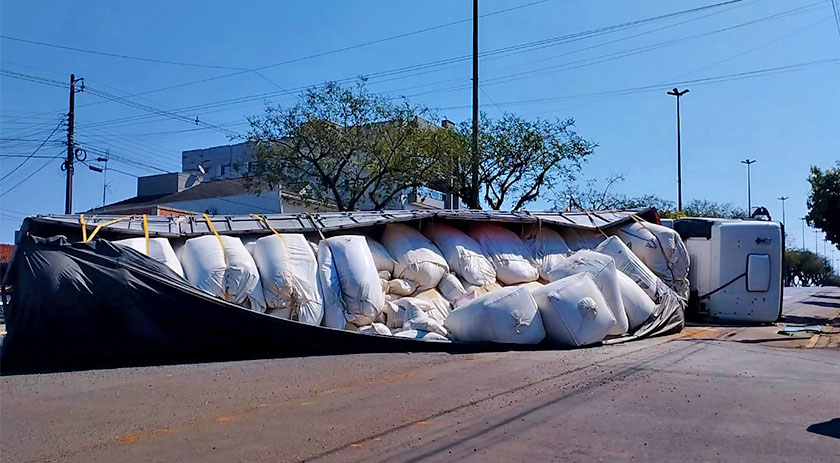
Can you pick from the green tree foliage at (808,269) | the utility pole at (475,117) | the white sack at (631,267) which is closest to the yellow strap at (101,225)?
the white sack at (631,267)

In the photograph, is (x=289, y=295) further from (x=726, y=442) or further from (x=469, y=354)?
(x=726, y=442)

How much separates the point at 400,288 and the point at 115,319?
436cm

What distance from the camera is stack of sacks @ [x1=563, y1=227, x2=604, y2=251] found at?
14555mm

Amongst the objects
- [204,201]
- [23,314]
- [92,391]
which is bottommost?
[92,391]

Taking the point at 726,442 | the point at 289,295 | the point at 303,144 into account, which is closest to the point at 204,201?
the point at 303,144

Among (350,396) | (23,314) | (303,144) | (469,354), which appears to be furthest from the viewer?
(303,144)

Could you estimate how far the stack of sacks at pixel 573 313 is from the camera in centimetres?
1046

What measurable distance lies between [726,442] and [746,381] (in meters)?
2.99

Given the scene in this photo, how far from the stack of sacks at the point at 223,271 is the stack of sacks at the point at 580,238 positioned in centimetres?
695

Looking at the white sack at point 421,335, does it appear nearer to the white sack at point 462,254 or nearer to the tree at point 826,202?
the white sack at point 462,254

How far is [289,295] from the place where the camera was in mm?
9938

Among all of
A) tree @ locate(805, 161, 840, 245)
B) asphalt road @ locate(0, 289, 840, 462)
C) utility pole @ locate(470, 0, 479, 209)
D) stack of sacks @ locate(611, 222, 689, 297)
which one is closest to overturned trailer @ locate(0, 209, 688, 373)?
asphalt road @ locate(0, 289, 840, 462)

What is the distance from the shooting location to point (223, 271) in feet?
31.7

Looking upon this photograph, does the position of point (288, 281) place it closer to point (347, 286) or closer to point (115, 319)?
point (347, 286)
